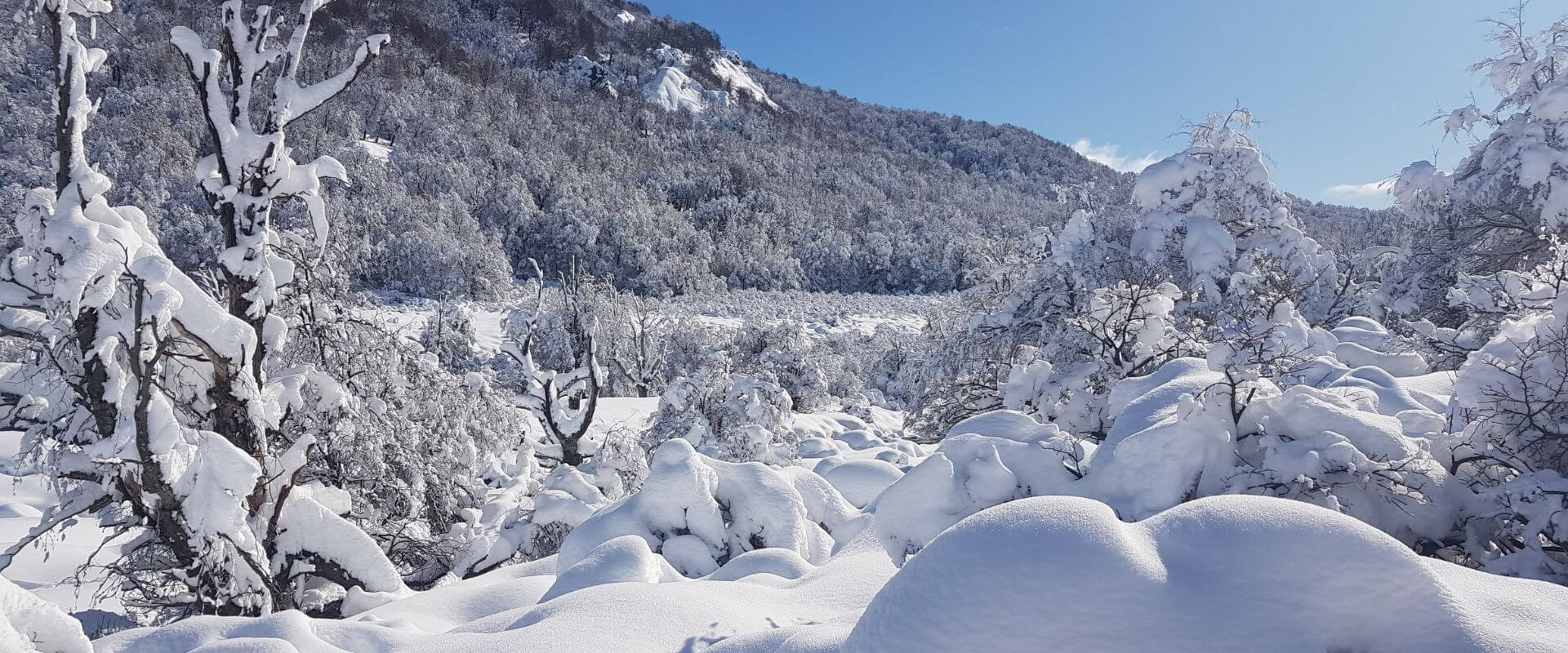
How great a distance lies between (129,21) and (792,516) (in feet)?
266

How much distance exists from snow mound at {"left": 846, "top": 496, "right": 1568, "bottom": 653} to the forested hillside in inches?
208

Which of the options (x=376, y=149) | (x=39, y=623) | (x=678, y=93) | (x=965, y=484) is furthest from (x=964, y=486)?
(x=678, y=93)

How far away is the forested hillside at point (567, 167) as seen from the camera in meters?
36.5

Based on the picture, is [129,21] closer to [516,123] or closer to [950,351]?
[516,123]

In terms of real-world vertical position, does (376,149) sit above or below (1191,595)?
above

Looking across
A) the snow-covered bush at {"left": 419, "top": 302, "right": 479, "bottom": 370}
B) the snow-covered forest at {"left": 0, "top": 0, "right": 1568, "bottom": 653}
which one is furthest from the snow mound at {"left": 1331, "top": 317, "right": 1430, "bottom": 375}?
the snow-covered bush at {"left": 419, "top": 302, "right": 479, "bottom": 370}

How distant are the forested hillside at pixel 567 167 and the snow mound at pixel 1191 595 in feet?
17.3

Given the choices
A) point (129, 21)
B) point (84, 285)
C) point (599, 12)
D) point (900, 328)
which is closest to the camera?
point (84, 285)

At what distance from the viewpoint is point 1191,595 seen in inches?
71.6

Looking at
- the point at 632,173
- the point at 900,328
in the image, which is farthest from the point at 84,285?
the point at 632,173

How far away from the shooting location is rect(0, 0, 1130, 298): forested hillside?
36469mm

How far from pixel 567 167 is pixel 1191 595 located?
65.5 metres

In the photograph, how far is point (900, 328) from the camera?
3584 centimetres

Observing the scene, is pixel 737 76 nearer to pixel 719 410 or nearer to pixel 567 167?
pixel 567 167
